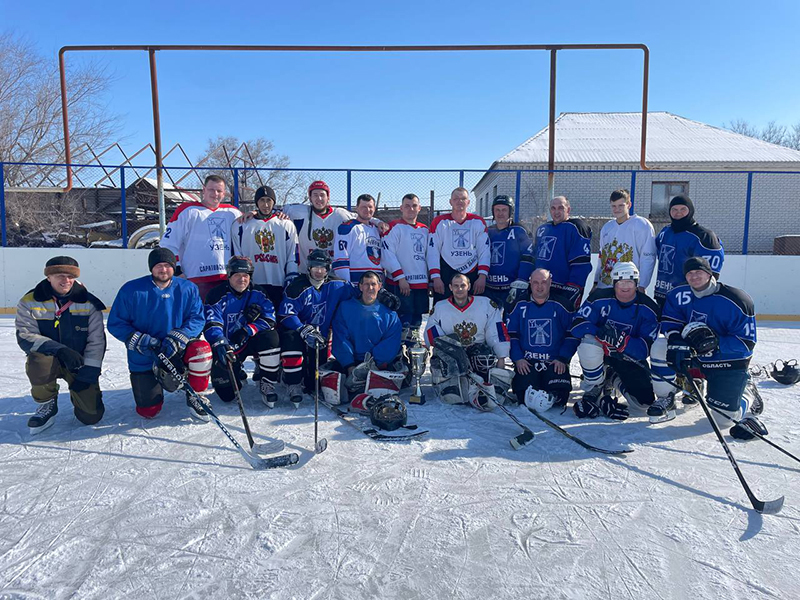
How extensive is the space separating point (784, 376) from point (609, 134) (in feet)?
51.4

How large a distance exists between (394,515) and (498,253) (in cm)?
260

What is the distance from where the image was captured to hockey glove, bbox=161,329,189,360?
3.01 metres

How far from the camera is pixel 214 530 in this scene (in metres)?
1.94

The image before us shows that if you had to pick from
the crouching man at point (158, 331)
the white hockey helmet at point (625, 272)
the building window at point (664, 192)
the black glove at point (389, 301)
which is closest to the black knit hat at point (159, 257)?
the crouching man at point (158, 331)

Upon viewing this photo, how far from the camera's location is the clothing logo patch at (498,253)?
414 cm

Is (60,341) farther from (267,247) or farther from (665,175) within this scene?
(665,175)

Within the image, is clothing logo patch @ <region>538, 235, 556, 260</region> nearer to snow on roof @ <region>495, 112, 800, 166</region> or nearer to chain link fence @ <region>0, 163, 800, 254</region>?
chain link fence @ <region>0, 163, 800, 254</region>

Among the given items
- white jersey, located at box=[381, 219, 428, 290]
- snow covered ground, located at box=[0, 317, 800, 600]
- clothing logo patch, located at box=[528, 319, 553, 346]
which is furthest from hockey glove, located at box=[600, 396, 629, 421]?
white jersey, located at box=[381, 219, 428, 290]

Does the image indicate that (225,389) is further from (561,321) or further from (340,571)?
(561,321)

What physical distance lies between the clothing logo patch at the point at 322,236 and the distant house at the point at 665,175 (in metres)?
7.10

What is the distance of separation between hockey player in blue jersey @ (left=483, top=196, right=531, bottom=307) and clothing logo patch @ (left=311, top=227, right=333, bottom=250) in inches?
53.6

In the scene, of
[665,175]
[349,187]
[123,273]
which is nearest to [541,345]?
[349,187]

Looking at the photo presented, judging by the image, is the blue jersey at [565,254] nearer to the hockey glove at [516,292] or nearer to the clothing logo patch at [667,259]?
the hockey glove at [516,292]

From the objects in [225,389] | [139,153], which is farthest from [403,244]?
[139,153]
